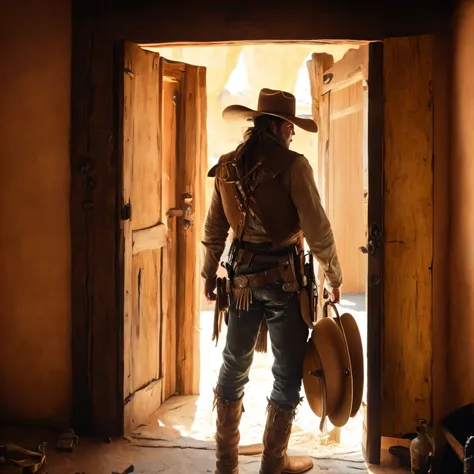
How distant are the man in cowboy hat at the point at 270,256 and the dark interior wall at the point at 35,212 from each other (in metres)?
1.07

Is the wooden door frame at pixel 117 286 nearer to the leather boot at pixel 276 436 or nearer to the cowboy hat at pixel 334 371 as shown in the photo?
the cowboy hat at pixel 334 371

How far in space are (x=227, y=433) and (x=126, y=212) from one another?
1245 mm

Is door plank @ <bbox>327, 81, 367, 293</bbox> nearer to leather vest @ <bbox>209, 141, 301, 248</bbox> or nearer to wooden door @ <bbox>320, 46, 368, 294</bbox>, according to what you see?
wooden door @ <bbox>320, 46, 368, 294</bbox>

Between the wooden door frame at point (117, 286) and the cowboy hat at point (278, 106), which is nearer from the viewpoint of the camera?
the cowboy hat at point (278, 106)

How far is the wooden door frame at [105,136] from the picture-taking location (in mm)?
3336

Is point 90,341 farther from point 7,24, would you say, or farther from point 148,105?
point 7,24

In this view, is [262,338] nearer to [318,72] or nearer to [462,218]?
[462,218]

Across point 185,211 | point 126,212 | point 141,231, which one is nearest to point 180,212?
point 185,211

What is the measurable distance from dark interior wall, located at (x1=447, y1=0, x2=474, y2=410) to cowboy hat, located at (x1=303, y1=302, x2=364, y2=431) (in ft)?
1.88

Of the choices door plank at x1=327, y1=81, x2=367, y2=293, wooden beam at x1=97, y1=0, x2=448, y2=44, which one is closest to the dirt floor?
wooden beam at x1=97, y1=0, x2=448, y2=44

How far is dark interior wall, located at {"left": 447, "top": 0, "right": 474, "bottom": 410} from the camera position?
3.00 metres

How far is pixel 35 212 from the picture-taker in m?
3.57

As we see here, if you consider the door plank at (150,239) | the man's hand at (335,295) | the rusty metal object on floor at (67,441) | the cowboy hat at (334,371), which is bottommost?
the rusty metal object on floor at (67,441)

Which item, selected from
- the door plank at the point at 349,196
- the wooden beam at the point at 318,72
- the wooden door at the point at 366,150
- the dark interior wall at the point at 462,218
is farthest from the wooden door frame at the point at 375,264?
the door plank at the point at 349,196
